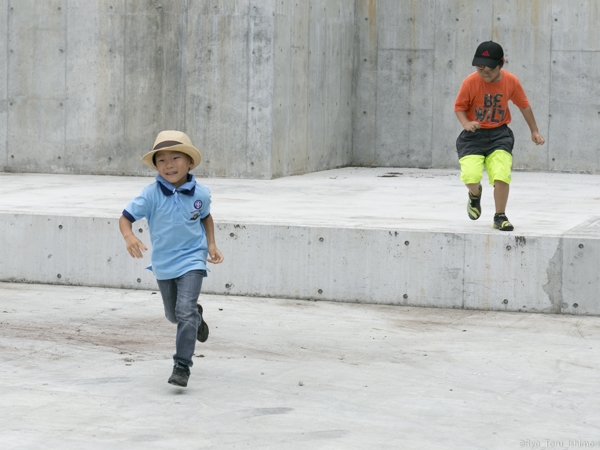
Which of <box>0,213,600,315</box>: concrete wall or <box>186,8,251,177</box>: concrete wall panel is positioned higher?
<box>186,8,251,177</box>: concrete wall panel

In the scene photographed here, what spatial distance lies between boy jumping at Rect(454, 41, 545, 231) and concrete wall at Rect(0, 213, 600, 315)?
0.59 meters

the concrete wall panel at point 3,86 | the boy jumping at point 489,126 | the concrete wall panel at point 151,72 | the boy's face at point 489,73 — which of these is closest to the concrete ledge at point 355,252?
the boy jumping at point 489,126

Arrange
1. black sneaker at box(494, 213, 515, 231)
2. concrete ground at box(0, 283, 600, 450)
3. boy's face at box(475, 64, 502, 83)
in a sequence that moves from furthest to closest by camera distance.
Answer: boy's face at box(475, 64, 502, 83) → black sneaker at box(494, 213, 515, 231) → concrete ground at box(0, 283, 600, 450)

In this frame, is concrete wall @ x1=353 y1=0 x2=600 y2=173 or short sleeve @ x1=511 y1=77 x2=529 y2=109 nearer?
short sleeve @ x1=511 y1=77 x2=529 y2=109

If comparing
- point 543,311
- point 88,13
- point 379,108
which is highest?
point 88,13

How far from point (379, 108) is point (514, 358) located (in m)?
10.6

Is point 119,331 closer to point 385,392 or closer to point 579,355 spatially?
point 385,392

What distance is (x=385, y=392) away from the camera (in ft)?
19.5

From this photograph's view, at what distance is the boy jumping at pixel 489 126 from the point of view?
9148mm

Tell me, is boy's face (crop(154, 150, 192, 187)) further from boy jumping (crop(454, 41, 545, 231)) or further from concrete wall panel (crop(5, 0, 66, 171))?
concrete wall panel (crop(5, 0, 66, 171))

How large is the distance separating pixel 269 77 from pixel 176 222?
26.6ft

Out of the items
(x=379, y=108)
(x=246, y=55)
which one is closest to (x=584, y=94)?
(x=379, y=108)

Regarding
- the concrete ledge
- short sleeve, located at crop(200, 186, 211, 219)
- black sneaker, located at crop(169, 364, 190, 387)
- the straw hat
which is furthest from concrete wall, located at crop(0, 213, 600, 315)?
black sneaker, located at crop(169, 364, 190, 387)

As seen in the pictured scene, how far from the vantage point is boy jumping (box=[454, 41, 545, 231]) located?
30.0 ft
